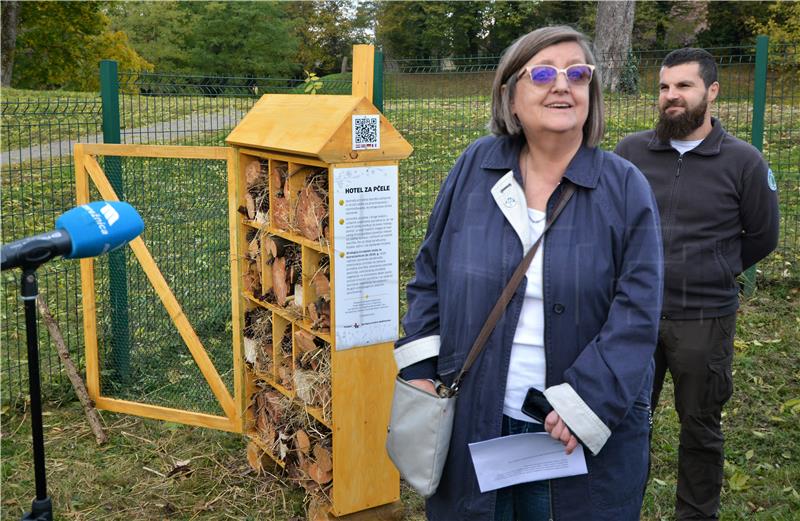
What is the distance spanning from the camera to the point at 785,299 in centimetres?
794

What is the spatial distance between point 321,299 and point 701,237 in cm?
185

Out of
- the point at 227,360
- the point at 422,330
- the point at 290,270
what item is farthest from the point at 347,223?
the point at 227,360

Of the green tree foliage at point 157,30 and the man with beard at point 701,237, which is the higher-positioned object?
the green tree foliage at point 157,30

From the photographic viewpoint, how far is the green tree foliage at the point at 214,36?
5122cm

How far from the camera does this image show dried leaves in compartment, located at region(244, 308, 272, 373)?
4.77 metres

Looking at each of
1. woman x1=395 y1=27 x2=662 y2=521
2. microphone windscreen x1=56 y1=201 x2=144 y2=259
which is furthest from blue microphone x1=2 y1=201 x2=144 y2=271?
woman x1=395 y1=27 x2=662 y2=521

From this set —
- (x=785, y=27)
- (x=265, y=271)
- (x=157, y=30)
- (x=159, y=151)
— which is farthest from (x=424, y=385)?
(x=157, y=30)

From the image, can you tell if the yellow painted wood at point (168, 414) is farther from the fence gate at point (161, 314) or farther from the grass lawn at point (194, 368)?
the grass lawn at point (194, 368)

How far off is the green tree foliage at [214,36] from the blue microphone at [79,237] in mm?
50269

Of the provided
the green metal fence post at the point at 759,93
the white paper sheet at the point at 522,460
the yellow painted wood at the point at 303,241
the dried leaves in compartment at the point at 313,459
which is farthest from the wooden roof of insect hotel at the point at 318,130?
the green metal fence post at the point at 759,93

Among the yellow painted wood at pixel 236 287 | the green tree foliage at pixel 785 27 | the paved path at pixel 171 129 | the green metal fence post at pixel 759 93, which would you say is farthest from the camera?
the green tree foliage at pixel 785 27

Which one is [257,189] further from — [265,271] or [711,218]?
[711,218]

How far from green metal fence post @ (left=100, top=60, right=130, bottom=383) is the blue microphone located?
348cm

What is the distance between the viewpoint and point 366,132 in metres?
3.87
